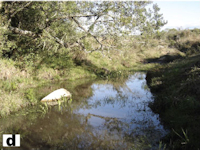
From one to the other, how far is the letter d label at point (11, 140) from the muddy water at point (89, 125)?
0.18 metres

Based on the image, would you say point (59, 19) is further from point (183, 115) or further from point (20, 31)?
point (183, 115)

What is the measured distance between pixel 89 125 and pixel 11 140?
10.3 ft

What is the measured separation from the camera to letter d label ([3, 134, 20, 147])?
679cm

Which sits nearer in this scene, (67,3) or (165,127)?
(165,127)

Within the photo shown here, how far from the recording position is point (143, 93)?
1396cm

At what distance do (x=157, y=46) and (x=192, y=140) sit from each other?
37.2m

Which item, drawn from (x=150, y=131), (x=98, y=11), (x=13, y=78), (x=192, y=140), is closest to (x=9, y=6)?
(x=13, y=78)

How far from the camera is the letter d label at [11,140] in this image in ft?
22.3

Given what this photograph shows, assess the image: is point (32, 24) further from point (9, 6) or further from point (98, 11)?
point (98, 11)

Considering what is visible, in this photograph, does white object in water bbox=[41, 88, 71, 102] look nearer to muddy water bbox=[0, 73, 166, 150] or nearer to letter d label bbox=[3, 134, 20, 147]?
muddy water bbox=[0, 73, 166, 150]

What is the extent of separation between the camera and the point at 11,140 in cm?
705

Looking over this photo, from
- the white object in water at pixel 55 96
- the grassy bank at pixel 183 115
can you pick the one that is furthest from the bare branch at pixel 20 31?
the grassy bank at pixel 183 115

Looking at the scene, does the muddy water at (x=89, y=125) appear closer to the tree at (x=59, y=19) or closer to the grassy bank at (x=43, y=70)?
the grassy bank at (x=43, y=70)

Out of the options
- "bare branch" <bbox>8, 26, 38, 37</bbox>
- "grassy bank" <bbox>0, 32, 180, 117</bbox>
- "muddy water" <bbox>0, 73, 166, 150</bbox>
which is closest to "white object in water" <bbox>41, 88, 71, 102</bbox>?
"grassy bank" <bbox>0, 32, 180, 117</bbox>
